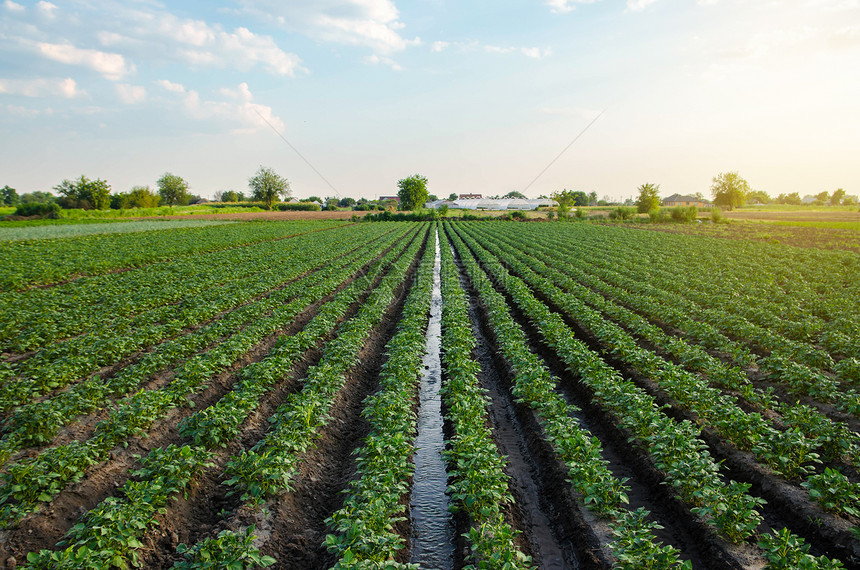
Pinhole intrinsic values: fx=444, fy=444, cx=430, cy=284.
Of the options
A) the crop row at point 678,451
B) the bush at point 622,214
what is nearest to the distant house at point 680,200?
the bush at point 622,214

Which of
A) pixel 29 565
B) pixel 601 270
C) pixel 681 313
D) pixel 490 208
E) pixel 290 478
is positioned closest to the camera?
pixel 29 565

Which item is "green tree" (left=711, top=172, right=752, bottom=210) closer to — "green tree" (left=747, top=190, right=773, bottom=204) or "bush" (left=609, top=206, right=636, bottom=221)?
"bush" (left=609, top=206, right=636, bottom=221)

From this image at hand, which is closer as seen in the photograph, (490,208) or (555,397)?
(555,397)

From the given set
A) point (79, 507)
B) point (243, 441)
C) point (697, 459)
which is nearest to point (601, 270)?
point (697, 459)

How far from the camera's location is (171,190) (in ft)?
352

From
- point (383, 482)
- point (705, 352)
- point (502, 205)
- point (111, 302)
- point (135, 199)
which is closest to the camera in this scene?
point (383, 482)

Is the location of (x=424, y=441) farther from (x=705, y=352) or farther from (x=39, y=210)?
(x=39, y=210)

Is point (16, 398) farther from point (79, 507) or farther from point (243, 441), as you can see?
point (243, 441)

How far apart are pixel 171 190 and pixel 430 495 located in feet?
400

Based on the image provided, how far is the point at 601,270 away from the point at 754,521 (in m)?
17.3

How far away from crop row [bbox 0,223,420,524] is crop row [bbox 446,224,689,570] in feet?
18.9

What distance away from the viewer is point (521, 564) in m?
4.09

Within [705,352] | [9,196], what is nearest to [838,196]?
[705,352]

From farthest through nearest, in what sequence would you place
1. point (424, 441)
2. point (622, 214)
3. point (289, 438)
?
point (622, 214) → point (424, 441) → point (289, 438)
